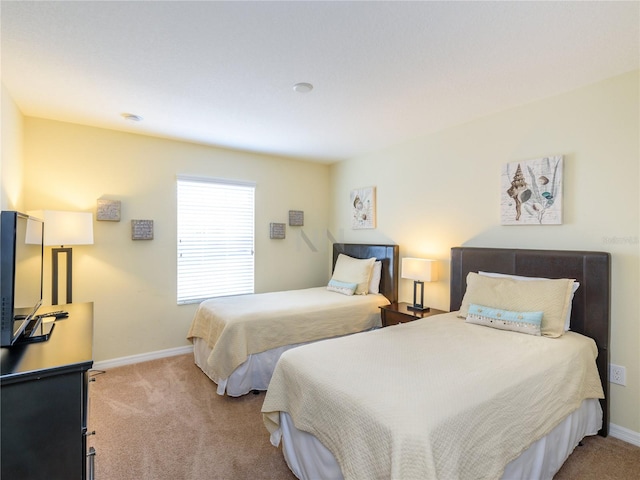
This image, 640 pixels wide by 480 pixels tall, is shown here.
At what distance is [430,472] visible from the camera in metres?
1.13

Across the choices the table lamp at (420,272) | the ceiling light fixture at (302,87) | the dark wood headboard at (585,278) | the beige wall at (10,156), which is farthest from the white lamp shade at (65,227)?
the dark wood headboard at (585,278)

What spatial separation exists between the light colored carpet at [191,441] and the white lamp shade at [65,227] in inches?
52.1

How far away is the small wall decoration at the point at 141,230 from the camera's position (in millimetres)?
3488

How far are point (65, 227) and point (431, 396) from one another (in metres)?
3.10

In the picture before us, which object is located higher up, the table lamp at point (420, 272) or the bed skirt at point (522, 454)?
the table lamp at point (420, 272)

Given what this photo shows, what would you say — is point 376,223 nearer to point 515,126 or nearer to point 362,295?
point 362,295

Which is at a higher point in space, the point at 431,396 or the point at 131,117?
the point at 131,117

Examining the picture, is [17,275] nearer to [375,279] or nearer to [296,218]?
[375,279]

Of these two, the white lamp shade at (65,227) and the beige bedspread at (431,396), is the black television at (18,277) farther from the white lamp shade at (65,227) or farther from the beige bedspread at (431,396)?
the beige bedspread at (431,396)

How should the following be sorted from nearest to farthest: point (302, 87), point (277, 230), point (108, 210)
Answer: point (302, 87)
point (108, 210)
point (277, 230)

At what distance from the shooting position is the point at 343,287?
12.6 ft

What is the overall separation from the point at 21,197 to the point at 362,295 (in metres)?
3.36

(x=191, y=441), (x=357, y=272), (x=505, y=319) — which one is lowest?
(x=191, y=441)

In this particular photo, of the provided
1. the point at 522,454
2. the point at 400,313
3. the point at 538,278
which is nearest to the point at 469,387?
the point at 522,454
